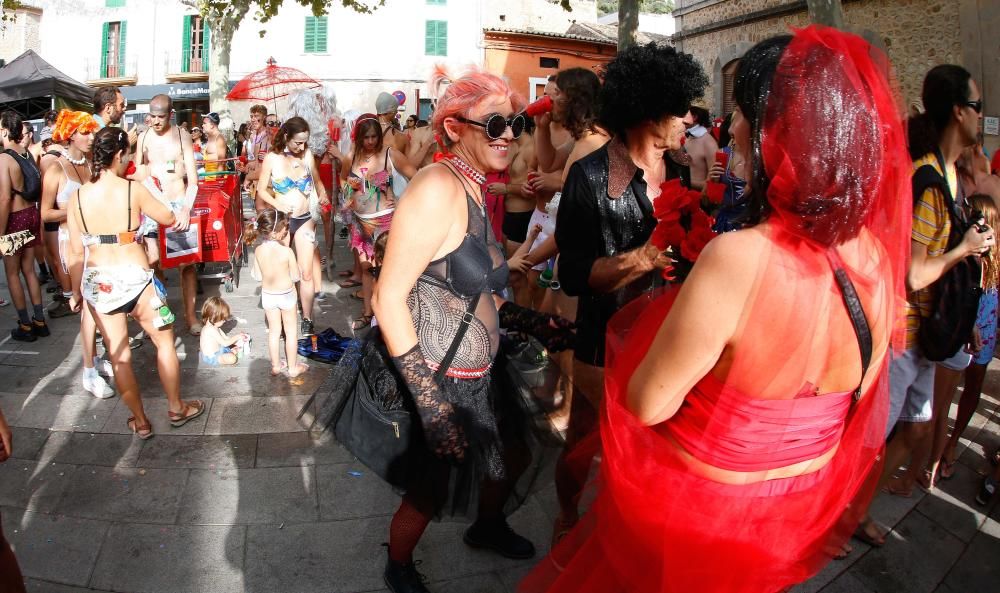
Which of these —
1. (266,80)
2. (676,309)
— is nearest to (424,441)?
(676,309)

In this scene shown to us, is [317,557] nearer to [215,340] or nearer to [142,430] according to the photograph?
[142,430]

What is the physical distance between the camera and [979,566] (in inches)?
131

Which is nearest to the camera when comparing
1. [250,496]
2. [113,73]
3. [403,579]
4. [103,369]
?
[403,579]

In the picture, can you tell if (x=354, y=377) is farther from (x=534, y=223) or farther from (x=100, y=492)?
(x=534, y=223)

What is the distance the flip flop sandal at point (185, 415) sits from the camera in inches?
177

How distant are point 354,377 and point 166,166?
501 cm

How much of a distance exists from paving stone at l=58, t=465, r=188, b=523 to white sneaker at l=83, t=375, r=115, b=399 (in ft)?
3.26

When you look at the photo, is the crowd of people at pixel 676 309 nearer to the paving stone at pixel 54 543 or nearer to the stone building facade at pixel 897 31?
the paving stone at pixel 54 543

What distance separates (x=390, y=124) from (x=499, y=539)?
6291 millimetres

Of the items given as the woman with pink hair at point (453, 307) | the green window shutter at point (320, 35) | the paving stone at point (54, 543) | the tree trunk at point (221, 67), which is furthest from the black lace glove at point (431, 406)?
the green window shutter at point (320, 35)

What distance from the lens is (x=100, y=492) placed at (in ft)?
12.3

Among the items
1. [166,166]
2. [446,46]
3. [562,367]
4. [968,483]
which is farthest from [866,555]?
[446,46]

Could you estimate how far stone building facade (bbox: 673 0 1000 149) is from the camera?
1131cm

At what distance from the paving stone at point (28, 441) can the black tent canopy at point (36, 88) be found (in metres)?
14.3
